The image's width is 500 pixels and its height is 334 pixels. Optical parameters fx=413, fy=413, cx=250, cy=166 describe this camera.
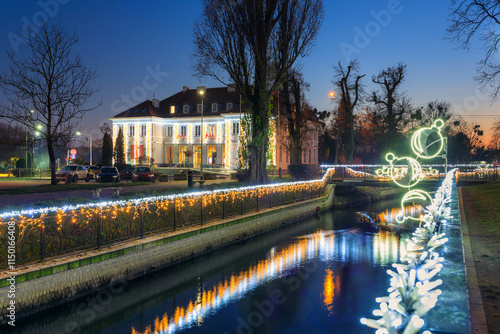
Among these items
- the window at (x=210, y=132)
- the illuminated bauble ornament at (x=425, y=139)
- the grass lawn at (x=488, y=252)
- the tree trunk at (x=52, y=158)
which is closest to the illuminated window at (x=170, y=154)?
the window at (x=210, y=132)

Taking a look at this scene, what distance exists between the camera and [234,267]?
1378cm

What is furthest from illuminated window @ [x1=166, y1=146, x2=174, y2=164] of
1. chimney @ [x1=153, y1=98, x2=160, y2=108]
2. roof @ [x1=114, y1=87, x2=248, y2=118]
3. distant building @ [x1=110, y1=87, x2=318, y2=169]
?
chimney @ [x1=153, y1=98, x2=160, y2=108]

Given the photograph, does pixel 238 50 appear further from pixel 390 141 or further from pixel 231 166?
pixel 231 166

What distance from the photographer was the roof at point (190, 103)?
67.8 meters

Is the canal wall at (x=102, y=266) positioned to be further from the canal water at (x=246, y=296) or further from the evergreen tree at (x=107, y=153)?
the evergreen tree at (x=107, y=153)

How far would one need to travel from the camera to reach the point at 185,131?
2746 inches

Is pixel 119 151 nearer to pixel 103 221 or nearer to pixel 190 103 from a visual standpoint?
pixel 190 103

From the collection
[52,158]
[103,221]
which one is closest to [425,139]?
[103,221]

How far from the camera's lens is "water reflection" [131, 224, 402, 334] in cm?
934

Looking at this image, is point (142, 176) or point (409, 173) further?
point (142, 176)

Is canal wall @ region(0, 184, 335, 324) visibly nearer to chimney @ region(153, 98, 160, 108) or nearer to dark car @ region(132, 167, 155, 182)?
dark car @ region(132, 167, 155, 182)

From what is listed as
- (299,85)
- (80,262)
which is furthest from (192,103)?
(80,262)

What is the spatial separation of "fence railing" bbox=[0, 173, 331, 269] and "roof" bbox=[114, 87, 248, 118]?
49.1 m

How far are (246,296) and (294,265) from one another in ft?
12.4
